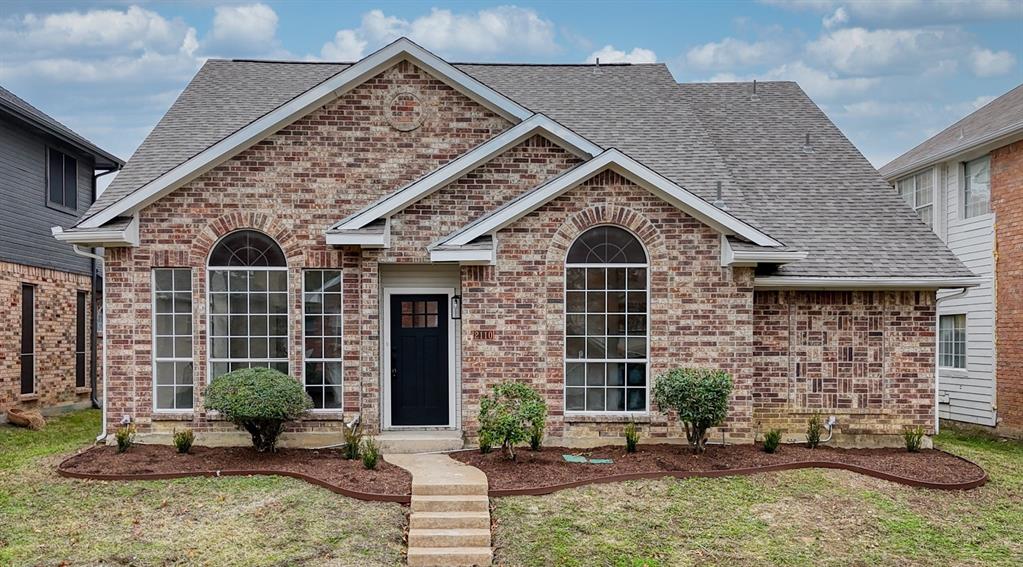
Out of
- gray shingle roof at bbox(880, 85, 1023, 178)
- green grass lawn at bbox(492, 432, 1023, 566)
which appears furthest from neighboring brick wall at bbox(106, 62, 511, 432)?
gray shingle roof at bbox(880, 85, 1023, 178)

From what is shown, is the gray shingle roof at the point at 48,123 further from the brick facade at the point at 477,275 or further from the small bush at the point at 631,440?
the small bush at the point at 631,440

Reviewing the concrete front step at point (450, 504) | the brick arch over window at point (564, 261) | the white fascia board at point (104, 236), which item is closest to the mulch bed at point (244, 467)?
the concrete front step at point (450, 504)

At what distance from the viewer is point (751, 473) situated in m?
9.96

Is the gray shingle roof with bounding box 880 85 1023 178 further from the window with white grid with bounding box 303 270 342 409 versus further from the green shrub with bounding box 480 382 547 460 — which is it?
the window with white grid with bounding box 303 270 342 409

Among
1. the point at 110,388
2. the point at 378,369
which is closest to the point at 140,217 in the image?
the point at 110,388

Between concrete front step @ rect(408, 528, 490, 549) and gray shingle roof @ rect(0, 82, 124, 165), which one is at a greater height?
gray shingle roof @ rect(0, 82, 124, 165)

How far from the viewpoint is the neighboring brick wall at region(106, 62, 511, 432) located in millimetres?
11492

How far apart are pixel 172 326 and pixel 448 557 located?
20.5 feet

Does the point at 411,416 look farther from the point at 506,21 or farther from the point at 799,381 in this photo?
the point at 506,21

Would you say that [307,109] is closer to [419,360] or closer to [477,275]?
[477,275]

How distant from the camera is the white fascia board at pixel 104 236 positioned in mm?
11047

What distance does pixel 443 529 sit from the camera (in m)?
8.28

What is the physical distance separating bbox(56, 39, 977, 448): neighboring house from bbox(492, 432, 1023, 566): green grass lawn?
213 cm

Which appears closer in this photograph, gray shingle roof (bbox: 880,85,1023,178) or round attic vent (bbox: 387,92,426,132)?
round attic vent (bbox: 387,92,426,132)
